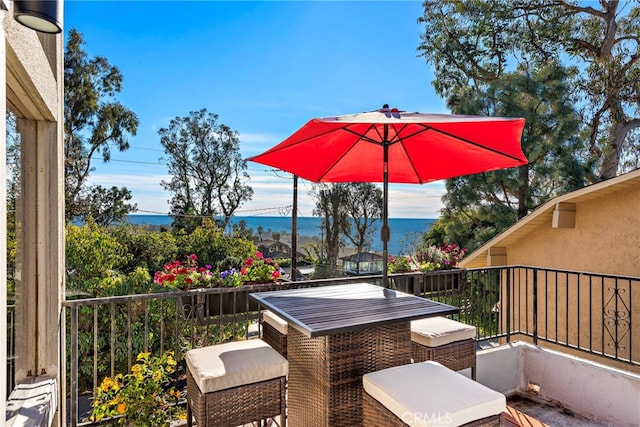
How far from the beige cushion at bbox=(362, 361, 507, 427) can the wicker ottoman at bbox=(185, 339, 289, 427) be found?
559 mm

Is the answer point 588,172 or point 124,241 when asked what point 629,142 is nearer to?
point 588,172

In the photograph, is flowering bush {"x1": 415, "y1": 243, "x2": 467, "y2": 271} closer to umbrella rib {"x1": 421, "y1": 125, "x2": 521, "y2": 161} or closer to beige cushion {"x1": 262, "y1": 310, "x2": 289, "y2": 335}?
umbrella rib {"x1": 421, "y1": 125, "x2": 521, "y2": 161}

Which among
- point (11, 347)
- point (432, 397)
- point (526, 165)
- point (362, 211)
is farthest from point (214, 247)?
point (432, 397)

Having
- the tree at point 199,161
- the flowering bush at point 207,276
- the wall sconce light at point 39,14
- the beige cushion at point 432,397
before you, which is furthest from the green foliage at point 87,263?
the tree at point 199,161

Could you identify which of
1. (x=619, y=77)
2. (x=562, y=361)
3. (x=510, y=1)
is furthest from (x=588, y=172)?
(x=562, y=361)

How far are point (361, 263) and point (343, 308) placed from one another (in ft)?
53.0

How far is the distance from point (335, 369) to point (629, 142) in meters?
14.1

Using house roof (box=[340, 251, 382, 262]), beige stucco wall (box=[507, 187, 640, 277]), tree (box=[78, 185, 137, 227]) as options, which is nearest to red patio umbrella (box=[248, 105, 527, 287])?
beige stucco wall (box=[507, 187, 640, 277])

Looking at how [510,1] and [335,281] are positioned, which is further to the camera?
[510,1]

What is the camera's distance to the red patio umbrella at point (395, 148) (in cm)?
245

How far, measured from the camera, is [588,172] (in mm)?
10797

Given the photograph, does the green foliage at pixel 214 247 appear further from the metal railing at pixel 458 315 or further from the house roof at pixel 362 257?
the house roof at pixel 362 257

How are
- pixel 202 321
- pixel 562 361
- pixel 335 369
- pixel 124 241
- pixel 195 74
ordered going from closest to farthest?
pixel 335 369, pixel 202 321, pixel 562 361, pixel 124 241, pixel 195 74

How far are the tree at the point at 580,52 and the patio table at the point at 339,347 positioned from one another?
455 inches
